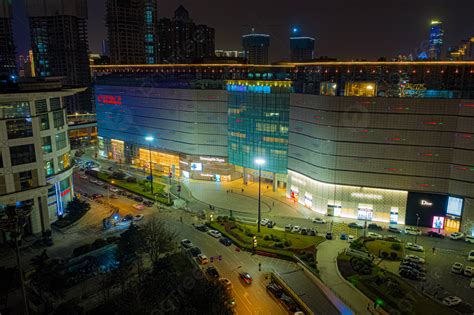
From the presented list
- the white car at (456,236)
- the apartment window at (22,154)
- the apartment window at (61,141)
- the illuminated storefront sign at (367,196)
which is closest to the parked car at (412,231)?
the white car at (456,236)

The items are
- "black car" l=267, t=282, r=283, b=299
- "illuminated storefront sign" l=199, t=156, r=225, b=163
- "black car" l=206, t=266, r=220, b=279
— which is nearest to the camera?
"black car" l=267, t=282, r=283, b=299

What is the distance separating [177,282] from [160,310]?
15.6 feet

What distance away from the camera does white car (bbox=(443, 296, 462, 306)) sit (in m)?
34.8

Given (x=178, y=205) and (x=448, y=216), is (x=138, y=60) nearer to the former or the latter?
(x=178, y=205)

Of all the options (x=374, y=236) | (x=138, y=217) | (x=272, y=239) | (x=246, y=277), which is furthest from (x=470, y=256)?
(x=138, y=217)

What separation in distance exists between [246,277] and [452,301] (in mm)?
20289

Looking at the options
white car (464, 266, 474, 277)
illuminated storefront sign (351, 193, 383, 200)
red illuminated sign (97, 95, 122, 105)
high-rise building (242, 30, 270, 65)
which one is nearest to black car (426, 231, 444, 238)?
illuminated storefront sign (351, 193, 383, 200)

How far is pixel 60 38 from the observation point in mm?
146000

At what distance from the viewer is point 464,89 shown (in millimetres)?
49188

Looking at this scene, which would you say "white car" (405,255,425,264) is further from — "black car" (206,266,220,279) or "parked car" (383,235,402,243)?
"black car" (206,266,220,279)

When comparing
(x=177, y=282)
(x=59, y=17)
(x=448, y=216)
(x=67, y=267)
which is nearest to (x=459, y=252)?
(x=448, y=216)

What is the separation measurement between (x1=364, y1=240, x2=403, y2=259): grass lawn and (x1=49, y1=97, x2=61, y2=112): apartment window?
1940 inches

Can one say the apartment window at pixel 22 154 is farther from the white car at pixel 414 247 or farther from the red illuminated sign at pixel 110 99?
the white car at pixel 414 247

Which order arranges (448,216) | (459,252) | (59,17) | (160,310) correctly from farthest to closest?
1. (59,17)
2. (448,216)
3. (459,252)
4. (160,310)
